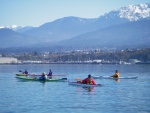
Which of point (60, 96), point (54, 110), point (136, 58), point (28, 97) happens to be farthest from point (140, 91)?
point (136, 58)

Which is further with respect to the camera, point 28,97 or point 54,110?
point 28,97

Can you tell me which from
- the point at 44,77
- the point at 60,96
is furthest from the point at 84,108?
the point at 44,77

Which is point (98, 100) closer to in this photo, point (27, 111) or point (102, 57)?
point (27, 111)

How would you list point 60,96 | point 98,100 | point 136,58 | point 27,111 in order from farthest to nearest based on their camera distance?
1. point 136,58
2. point 60,96
3. point 98,100
4. point 27,111

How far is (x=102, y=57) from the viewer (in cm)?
19562

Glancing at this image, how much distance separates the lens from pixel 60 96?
108 feet

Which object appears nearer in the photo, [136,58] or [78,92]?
[78,92]

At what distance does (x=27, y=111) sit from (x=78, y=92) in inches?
426

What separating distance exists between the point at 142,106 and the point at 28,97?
919 centimetres

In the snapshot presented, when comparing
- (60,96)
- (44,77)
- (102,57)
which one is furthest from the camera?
(102,57)

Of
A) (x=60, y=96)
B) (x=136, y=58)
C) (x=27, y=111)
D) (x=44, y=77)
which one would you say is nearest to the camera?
(x=27, y=111)

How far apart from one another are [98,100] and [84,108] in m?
3.89

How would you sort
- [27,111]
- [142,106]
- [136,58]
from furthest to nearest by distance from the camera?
[136,58] → [142,106] → [27,111]

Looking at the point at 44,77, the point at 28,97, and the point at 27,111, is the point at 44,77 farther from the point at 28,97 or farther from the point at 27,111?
the point at 27,111
